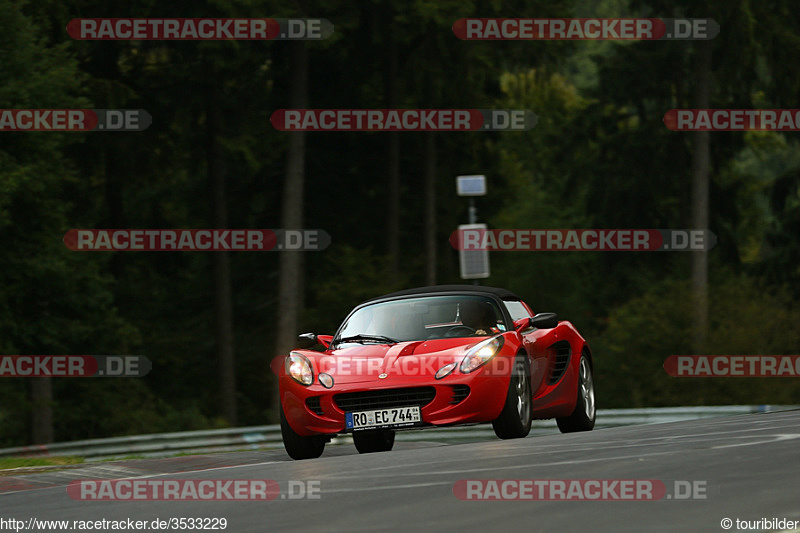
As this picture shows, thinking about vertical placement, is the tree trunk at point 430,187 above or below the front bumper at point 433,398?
above

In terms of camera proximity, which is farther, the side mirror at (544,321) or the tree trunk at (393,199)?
the tree trunk at (393,199)

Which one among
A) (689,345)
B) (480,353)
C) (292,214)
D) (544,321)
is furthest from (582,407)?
(689,345)

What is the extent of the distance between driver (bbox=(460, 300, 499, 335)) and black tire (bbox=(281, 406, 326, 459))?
1.71 metres

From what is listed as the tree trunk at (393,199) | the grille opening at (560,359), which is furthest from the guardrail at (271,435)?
the tree trunk at (393,199)

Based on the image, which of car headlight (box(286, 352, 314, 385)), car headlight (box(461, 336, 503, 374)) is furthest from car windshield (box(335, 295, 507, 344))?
car headlight (box(286, 352, 314, 385))

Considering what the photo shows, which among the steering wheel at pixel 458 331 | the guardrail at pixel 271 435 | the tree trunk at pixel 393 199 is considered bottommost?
the guardrail at pixel 271 435

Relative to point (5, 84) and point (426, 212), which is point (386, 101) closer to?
point (426, 212)

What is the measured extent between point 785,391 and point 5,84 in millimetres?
19406

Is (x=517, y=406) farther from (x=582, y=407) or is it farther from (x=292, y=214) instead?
(x=292, y=214)

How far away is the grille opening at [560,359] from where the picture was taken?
13345mm

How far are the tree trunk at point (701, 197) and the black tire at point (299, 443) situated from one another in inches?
916

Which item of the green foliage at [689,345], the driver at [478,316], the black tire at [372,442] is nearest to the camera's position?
the driver at [478,316]

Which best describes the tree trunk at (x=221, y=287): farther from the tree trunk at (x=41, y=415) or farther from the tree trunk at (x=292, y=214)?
the tree trunk at (x=292, y=214)

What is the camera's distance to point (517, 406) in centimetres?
1191
